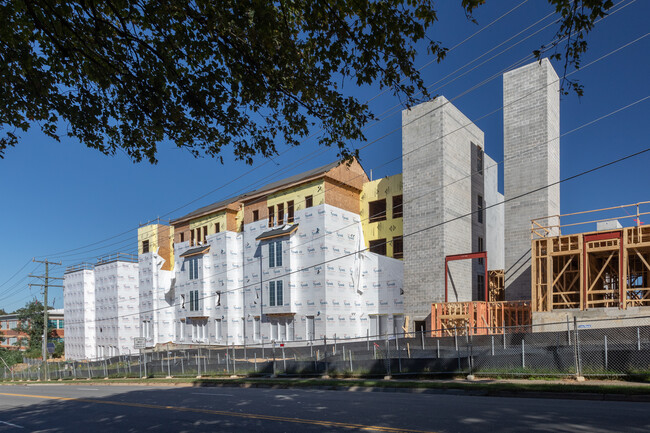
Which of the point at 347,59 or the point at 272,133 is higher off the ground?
the point at 347,59

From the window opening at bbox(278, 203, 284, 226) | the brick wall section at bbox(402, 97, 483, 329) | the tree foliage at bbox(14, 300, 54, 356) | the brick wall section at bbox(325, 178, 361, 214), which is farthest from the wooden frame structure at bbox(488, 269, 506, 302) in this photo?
the tree foliage at bbox(14, 300, 54, 356)

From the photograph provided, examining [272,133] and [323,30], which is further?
[272,133]

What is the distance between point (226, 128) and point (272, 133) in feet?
3.20

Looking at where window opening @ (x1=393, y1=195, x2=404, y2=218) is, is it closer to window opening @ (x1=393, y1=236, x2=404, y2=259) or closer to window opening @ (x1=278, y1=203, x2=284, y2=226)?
window opening @ (x1=393, y1=236, x2=404, y2=259)

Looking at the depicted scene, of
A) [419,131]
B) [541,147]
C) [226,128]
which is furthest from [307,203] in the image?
[226,128]

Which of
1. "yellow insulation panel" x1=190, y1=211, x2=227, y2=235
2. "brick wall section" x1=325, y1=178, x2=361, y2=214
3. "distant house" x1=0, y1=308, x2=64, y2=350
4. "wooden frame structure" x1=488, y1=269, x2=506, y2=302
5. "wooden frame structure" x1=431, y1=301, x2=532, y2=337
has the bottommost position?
"distant house" x1=0, y1=308, x2=64, y2=350

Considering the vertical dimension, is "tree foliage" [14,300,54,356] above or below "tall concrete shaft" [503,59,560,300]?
below

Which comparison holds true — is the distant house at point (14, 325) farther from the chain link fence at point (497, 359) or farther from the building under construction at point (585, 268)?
the building under construction at point (585, 268)

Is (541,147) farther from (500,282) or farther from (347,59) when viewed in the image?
(347,59)

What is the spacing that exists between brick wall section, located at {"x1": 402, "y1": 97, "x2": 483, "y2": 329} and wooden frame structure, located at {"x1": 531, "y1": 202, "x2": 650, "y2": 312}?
6.73m

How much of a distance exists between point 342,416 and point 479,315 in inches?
815

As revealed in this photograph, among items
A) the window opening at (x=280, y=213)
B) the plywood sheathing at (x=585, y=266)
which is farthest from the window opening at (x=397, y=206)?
the plywood sheathing at (x=585, y=266)

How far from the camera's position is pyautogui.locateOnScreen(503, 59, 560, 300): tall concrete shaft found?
30562 mm

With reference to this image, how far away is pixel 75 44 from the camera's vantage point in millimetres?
8367
